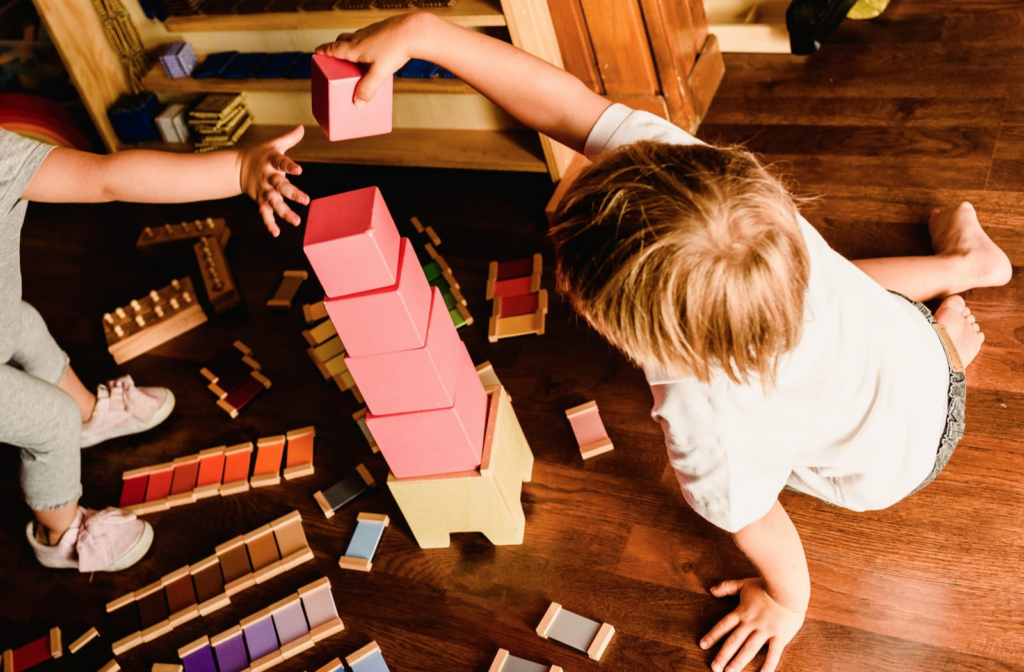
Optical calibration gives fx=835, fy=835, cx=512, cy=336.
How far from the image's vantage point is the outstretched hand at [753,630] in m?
1.15

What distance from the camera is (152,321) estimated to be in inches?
77.5

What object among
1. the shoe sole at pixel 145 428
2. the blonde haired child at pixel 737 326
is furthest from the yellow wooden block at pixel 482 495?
the shoe sole at pixel 145 428

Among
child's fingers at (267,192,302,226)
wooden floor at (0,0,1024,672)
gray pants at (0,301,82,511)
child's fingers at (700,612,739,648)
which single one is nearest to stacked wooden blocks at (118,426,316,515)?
wooden floor at (0,0,1024,672)

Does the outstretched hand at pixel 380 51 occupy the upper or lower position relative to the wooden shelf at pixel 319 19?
upper

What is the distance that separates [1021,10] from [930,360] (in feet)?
4.49

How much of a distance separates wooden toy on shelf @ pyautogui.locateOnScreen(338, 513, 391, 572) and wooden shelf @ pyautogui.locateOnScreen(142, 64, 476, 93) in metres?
1.00

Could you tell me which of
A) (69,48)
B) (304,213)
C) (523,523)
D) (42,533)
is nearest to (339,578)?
(523,523)

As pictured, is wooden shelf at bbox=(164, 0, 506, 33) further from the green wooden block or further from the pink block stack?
the pink block stack

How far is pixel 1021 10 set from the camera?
1999 millimetres

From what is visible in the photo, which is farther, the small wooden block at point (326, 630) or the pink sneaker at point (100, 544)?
the pink sneaker at point (100, 544)

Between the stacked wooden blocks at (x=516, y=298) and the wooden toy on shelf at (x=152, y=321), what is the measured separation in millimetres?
732

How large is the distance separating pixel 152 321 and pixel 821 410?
5.12 ft

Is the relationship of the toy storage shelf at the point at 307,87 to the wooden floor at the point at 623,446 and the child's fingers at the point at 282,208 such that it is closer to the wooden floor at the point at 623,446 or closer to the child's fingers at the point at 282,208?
the wooden floor at the point at 623,446

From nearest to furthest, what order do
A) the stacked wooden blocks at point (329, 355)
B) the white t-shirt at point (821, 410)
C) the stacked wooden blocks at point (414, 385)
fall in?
the white t-shirt at point (821, 410) < the stacked wooden blocks at point (414, 385) < the stacked wooden blocks at point (329, 355)
